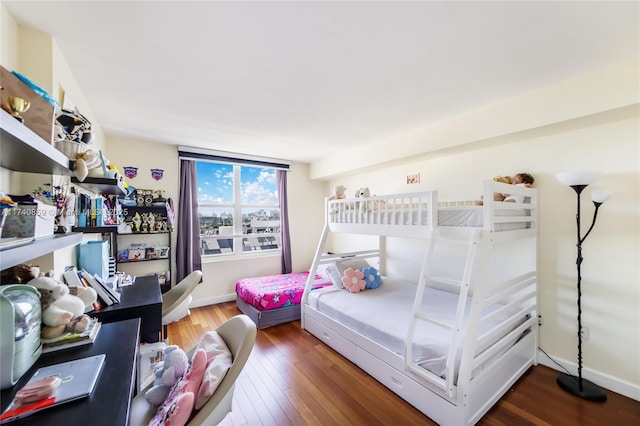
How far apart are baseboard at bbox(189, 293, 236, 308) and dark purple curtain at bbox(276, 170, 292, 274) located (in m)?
0.92

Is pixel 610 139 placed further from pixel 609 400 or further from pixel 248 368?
pixel 248 368

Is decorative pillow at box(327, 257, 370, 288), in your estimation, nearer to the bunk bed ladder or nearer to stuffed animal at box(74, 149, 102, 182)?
the bunk bed ladder

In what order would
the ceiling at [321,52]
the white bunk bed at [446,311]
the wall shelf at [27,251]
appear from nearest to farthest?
the wall shelf at [27,251], the ceiling at [321,52], the white bunk bed at [446,311]

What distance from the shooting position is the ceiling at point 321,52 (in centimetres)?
128

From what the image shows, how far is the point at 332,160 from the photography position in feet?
13.8

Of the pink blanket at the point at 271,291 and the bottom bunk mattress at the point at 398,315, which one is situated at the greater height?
the bottom bunk mattress at the point at 398,315

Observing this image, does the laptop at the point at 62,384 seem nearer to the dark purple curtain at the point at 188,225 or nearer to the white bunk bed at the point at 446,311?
the white bunk bed at the point at 446,311

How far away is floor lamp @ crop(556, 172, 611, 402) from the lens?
5.96ft

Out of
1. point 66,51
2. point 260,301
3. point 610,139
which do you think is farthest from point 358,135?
point 66,51

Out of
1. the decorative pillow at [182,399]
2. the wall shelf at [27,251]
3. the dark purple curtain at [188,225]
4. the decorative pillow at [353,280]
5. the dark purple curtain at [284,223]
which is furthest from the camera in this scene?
the dark purple curtain at [284,223]

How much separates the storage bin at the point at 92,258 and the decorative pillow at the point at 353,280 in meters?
2.25

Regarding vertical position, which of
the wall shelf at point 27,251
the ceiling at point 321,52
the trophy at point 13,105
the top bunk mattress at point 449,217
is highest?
the ceiling at point 321,52

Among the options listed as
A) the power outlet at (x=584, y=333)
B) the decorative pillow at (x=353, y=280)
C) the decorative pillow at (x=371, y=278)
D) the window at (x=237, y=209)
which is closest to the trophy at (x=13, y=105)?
the decorative pillow at (x=353, y=280)

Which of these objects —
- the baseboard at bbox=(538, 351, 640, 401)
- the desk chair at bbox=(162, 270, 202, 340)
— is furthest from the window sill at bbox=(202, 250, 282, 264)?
the baseboard at bbox=(538, 351, 640, 401)
